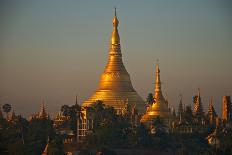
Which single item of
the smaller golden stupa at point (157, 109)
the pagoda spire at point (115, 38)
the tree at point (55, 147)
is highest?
the pagoda spire at point (115, 38)

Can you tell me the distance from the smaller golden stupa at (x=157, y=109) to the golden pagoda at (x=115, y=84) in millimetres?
2246

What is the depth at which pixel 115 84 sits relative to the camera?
162375 mm

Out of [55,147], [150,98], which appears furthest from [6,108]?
[55,147]

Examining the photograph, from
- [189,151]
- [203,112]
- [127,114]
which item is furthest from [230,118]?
[189,151]

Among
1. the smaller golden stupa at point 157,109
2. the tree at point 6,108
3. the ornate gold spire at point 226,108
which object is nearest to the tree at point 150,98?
the smaller golden stupa at point 157,109

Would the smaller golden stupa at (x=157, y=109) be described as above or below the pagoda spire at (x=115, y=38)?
below

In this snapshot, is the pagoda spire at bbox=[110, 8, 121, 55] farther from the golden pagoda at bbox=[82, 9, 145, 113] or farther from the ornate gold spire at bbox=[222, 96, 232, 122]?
the ornate gold spire at bbox=[222, 96, 232, 122]

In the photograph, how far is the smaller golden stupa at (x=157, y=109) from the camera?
501 feet

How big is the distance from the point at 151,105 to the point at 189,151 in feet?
67.3

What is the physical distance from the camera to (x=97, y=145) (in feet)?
438

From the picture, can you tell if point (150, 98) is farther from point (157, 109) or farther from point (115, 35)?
point (115, 35)

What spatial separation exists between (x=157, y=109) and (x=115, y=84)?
9.43 meters

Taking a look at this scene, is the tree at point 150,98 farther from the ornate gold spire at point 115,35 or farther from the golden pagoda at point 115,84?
the ornate gold spire at point 115,35

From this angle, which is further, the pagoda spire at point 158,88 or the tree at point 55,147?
the pagoda spire at point 158,88
